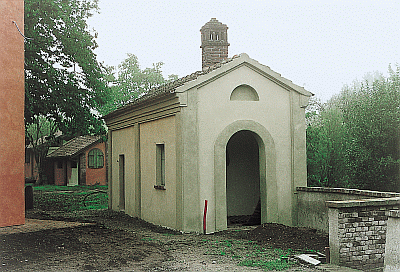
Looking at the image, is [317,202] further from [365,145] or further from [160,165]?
[365,145]

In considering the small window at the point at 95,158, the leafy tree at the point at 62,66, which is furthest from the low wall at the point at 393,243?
the small window at the point at 95,158

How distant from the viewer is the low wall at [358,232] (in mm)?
7684

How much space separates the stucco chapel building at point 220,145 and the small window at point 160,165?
0.03m

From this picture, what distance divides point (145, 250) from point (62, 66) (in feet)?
44.4

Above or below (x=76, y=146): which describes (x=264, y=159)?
below

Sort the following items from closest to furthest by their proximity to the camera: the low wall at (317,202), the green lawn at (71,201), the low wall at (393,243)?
the low wall at (393,243)
the low wall at (317,202)
the green lawn at (71,201)

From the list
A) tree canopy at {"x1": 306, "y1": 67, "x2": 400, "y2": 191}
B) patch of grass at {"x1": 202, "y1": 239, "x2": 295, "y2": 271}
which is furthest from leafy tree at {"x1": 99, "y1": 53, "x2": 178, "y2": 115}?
patch of grass at {"x1": 202, "y1": 239, "x2": 295, "y2": 271}

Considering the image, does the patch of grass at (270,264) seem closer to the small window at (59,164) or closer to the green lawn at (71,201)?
the green lawn at (71,201)

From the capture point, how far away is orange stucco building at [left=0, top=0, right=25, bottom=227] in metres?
11.3

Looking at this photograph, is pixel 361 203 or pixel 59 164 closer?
pixel 361 203

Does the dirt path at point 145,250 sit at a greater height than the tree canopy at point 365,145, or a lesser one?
lesser

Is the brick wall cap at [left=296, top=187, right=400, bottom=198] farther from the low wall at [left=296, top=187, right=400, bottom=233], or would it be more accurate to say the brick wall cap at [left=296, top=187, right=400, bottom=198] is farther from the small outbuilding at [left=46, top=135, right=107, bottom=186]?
the small outbuilding at [left=46, top=135, right=107, bottom=186]

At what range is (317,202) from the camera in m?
11.6

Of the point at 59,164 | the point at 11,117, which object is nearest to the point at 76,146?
the point at 59,164
